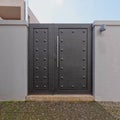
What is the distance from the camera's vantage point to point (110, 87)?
23.7 feet

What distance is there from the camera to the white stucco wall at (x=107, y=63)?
7.18m

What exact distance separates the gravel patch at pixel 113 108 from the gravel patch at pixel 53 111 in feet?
0.42

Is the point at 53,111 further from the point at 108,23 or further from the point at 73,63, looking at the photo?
the point at 108,23

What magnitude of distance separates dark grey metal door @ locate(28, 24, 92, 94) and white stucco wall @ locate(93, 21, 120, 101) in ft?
1.11

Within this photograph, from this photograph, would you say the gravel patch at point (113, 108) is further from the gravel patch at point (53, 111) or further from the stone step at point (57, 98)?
the stone step at point (57, 98)

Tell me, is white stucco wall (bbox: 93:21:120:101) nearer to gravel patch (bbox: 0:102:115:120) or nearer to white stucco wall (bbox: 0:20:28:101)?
gravel patch (bbox: 0:102:115:120)

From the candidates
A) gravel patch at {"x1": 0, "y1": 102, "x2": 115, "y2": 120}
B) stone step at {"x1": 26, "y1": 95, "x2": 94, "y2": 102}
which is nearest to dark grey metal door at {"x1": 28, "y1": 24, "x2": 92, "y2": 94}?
stone step at {"x1": 26, "y1": 95, "x2": 94, "y2": 102}

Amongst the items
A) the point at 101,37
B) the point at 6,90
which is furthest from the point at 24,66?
the point at 101,37

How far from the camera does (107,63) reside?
7.21 meters

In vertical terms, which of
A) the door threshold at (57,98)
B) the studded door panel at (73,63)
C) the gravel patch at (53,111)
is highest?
the studded door panel at (73,63)

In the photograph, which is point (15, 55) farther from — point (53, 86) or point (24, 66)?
point (53, 86)

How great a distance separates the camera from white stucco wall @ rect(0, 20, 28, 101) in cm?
712

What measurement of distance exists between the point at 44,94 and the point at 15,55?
5.31 ft

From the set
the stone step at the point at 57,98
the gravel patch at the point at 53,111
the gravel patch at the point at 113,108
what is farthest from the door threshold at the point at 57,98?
the gravel patch at the point at 113,108
